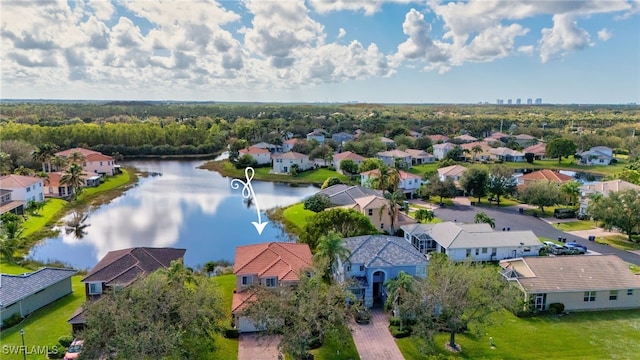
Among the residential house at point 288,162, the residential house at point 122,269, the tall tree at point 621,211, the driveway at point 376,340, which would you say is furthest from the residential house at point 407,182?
the residential house at point 122,269

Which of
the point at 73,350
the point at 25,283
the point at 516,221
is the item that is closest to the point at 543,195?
the point at 516,221

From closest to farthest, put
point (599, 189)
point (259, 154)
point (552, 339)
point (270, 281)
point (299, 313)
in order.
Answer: point (299, 313)
point (552, 339)
point (270, 281)
point (599, 189)
point (259, 154)

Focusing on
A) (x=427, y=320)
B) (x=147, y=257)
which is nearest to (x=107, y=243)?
(x=147, y=257)

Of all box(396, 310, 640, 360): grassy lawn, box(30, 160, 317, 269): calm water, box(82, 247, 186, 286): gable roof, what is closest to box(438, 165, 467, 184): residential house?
box(30, 160, 317, 269): calm water

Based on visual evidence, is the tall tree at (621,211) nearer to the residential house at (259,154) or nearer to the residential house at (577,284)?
the residential house at (577,284)

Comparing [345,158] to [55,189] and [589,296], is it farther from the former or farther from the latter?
[589,296]

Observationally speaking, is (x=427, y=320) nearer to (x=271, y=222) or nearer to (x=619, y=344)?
(x=619, y=344)

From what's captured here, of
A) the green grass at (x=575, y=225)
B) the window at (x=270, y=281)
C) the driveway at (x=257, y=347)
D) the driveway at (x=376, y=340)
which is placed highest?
the window at (x=270, y=281)
